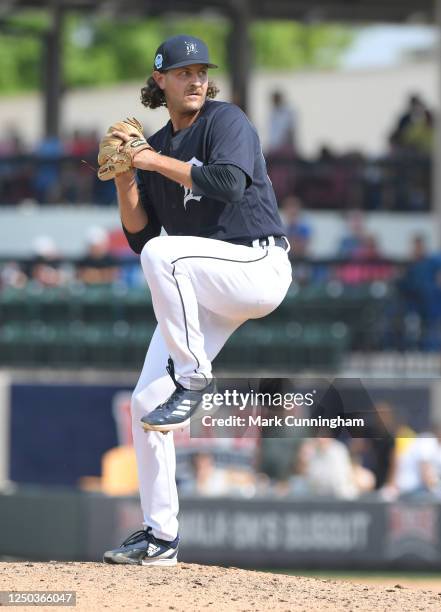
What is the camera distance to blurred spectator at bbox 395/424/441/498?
39.7 feet

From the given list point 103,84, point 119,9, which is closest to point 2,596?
point 119,9

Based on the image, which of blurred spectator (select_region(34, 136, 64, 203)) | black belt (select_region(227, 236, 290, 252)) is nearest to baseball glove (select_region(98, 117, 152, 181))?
black belt (select_region(227, 236, 290, 252))

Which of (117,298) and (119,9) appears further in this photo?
(119,9)

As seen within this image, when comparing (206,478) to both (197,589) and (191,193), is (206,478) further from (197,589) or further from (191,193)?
(191,193)

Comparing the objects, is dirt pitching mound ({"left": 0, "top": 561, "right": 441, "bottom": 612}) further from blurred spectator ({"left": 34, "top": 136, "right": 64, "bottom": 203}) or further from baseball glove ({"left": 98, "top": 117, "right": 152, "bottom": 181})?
blurred spectator ({"left": 34, "top": 136, "right": 64, "bottom": 203})

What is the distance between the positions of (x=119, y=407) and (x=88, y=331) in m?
0.85

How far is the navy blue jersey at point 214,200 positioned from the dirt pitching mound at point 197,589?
1455mm

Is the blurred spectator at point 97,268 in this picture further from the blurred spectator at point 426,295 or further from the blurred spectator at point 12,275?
the blurred spectator at point 426,295

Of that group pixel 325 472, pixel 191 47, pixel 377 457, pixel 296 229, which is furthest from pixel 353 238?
pixel 191 47

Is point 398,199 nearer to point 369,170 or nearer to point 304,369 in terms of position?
point 369,170

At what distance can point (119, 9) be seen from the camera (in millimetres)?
20547

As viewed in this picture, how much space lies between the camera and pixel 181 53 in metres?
5.25

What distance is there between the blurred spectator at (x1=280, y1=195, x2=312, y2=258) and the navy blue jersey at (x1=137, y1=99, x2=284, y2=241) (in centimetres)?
853

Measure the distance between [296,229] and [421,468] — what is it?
3458 mm
